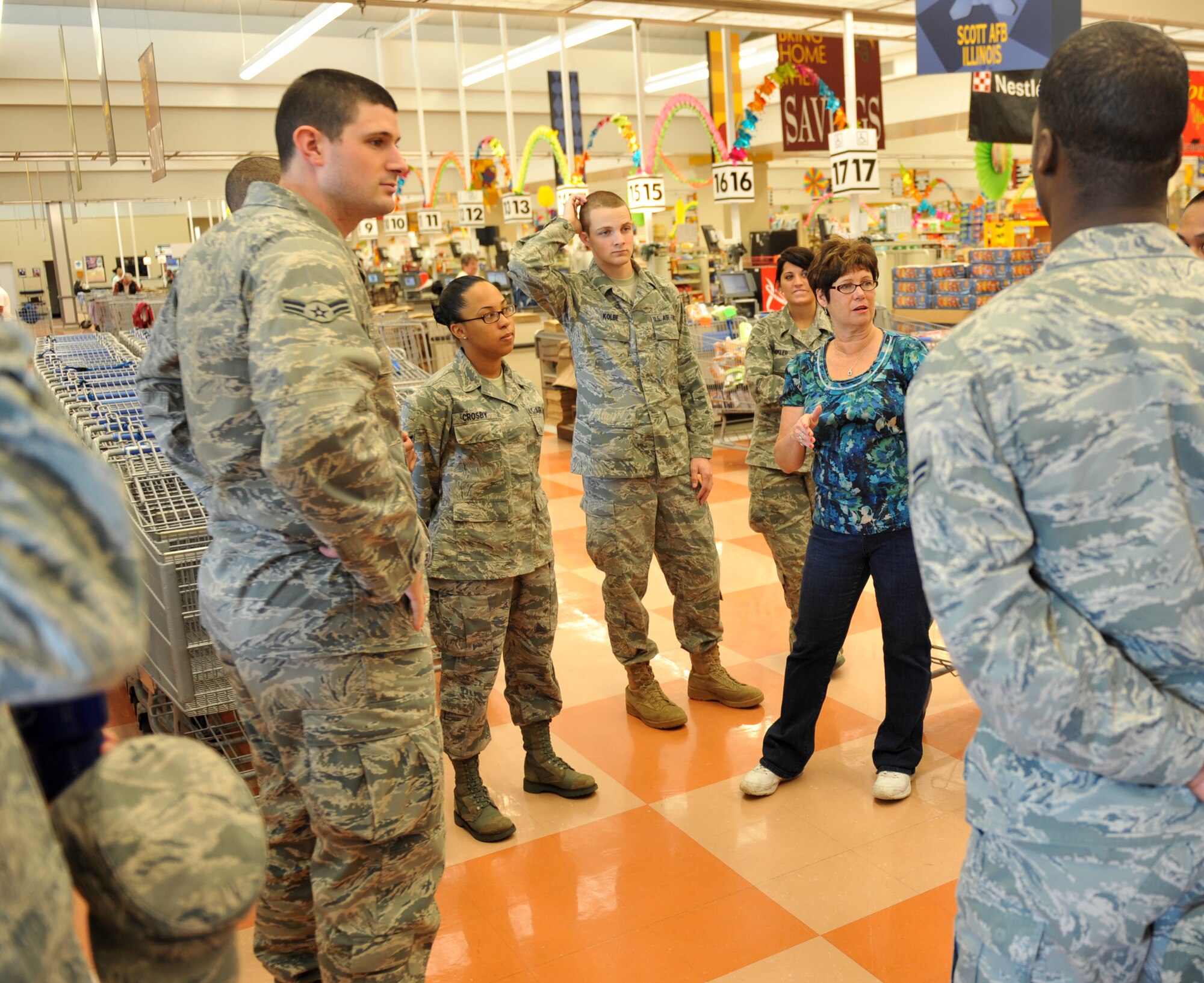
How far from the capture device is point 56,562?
2.13 ft

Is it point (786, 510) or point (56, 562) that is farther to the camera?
point (786, 510)

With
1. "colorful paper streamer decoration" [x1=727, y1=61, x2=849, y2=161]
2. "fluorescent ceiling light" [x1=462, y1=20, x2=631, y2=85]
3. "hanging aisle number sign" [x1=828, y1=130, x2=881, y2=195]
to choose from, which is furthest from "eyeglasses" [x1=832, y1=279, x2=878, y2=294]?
"fluorescent ceiling light" [x1=462, y1=20, x2=631, y2=85]

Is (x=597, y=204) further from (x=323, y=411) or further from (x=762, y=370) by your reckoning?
(x=323, y=411)

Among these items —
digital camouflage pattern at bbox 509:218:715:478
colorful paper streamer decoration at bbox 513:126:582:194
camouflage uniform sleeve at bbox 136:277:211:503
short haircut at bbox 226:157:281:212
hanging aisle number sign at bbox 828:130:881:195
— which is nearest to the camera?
camouflage uniform sleeve at bbox 136:277:211:503

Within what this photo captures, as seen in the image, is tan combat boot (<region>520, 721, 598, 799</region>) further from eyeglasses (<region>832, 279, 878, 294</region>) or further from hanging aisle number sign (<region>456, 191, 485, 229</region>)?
hanging aisle number sign (<region>456, 191, 485, 229</region>)

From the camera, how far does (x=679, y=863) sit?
9.42 ft

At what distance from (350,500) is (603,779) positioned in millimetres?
2016

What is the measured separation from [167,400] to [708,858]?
6.14 ft

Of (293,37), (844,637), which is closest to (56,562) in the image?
(844,637)

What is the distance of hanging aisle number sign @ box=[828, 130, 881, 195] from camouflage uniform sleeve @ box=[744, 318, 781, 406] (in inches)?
85.8

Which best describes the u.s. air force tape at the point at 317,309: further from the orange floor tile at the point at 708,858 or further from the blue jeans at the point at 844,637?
the blue jeans at the point at 844,637

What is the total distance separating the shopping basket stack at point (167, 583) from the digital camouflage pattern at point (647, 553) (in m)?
1.35

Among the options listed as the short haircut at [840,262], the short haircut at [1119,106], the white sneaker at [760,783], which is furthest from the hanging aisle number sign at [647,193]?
the short haircut at [1119,106]

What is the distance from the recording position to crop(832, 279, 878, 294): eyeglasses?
304 centimetres
